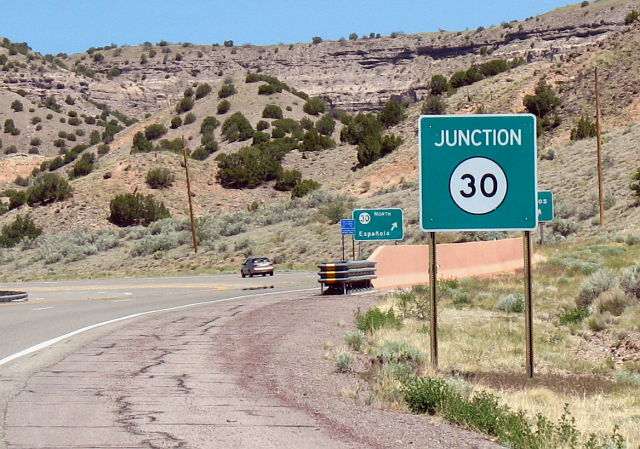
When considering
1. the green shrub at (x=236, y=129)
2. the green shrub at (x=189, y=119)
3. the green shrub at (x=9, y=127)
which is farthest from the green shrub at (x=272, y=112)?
the green shrub at (x=9, y=127)

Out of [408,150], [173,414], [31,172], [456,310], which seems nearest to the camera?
[173,414]

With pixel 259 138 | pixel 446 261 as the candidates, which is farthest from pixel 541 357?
pixel 259 138

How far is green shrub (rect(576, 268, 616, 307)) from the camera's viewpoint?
2259 centimetres

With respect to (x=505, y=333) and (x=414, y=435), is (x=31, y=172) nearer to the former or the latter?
(x=505, y=333)

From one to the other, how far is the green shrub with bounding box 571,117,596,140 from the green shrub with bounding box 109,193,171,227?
35.4 m

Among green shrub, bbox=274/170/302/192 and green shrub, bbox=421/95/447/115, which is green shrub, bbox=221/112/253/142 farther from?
green shrub, bbox=421/95/447/115

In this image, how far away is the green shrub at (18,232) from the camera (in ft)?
266

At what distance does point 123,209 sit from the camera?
8300cm

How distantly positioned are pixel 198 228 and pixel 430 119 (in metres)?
60.8

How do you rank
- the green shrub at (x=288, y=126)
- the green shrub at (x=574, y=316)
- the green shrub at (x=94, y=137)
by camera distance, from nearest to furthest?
the green shrub at (x=574, y=316) < the green shrub at (x=288, y=126) < the green shrub at (x=94, y=137)

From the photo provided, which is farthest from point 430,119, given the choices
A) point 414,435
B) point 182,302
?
point 182,302

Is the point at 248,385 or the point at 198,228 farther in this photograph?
the point at 198,228

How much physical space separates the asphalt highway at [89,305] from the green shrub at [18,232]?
137 ft

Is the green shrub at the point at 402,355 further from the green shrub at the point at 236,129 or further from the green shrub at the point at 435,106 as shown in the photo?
the green shrub at the point at 236,129
